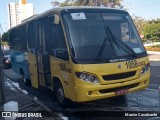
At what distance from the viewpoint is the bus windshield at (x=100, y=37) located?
23.5 ft

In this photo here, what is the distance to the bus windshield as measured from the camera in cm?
716

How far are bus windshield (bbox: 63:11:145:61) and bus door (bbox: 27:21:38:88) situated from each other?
2928 millimetres

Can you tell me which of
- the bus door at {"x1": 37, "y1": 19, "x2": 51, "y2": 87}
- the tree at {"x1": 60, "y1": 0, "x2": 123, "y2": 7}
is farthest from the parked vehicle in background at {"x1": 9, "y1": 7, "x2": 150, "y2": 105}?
the tree at {"x1": 60, "y1": 0, "x2": 123, "y2": 7}

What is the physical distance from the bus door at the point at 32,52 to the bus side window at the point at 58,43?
1768 millimetres

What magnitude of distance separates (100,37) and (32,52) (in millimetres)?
3742

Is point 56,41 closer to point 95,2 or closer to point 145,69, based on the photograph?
point 145,69

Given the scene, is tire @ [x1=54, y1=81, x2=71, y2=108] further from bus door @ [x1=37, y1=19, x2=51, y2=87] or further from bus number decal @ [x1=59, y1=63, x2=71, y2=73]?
bus door @ [x1=37, y1=19, x2=51, y2=87]

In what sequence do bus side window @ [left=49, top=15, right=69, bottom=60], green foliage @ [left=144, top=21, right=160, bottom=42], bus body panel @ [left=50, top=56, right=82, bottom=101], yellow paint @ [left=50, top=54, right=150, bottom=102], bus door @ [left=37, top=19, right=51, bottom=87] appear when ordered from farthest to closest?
green foliage @ [left=144, top=21, right=160, bottom=42] < bus door @ [left=37, top=19, right=51, bottom=87] < bus side window @ [left=49, top=15, right=69, bottom=60] < bus body panel @ [left=50, top=56, right=82, bottom=101] < yellow paint @ [left=50, top=54, right=150, bottom=102]

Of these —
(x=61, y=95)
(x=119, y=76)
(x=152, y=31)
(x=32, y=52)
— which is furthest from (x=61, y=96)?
(x=152, y=31)

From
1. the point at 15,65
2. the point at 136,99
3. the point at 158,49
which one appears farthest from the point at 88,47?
the point at 158,49

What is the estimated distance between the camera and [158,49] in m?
37.2

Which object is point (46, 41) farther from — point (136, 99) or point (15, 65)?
point (15, 65)

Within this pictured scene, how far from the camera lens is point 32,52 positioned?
1041 cm

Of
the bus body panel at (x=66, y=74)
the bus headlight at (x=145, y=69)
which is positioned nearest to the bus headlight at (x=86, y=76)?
the bus body panel at (x=66, y=74)
